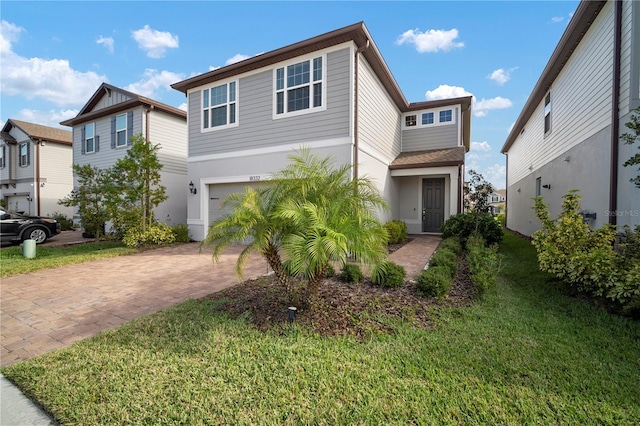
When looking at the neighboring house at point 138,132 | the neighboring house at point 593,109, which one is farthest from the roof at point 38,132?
the neighboring house at point 593,109

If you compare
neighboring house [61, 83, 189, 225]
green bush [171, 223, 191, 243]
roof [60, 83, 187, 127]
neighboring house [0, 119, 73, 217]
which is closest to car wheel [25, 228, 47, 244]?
neighboring house [61, 83, 189, 225]

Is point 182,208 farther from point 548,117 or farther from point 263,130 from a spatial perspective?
point 548,117

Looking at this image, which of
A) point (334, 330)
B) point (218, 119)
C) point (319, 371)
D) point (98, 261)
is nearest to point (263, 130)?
point (218, 119)

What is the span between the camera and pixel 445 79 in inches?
526

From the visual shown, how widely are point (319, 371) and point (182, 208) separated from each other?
13.1 m

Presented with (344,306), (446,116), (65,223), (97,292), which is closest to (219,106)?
(97,292)

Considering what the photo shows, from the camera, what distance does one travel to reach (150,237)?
10.1 meters

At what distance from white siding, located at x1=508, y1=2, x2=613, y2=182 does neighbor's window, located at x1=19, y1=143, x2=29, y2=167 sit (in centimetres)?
2798

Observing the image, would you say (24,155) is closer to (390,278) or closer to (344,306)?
(344,306)

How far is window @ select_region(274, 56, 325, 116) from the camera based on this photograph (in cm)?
879

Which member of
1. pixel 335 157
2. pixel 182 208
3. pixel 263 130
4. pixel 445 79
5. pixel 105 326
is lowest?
pixel 105 326

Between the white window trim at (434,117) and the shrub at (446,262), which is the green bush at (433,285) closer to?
the shrub at (446,262)

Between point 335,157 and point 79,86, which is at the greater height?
point 79,86

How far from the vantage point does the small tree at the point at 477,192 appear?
1377cm
